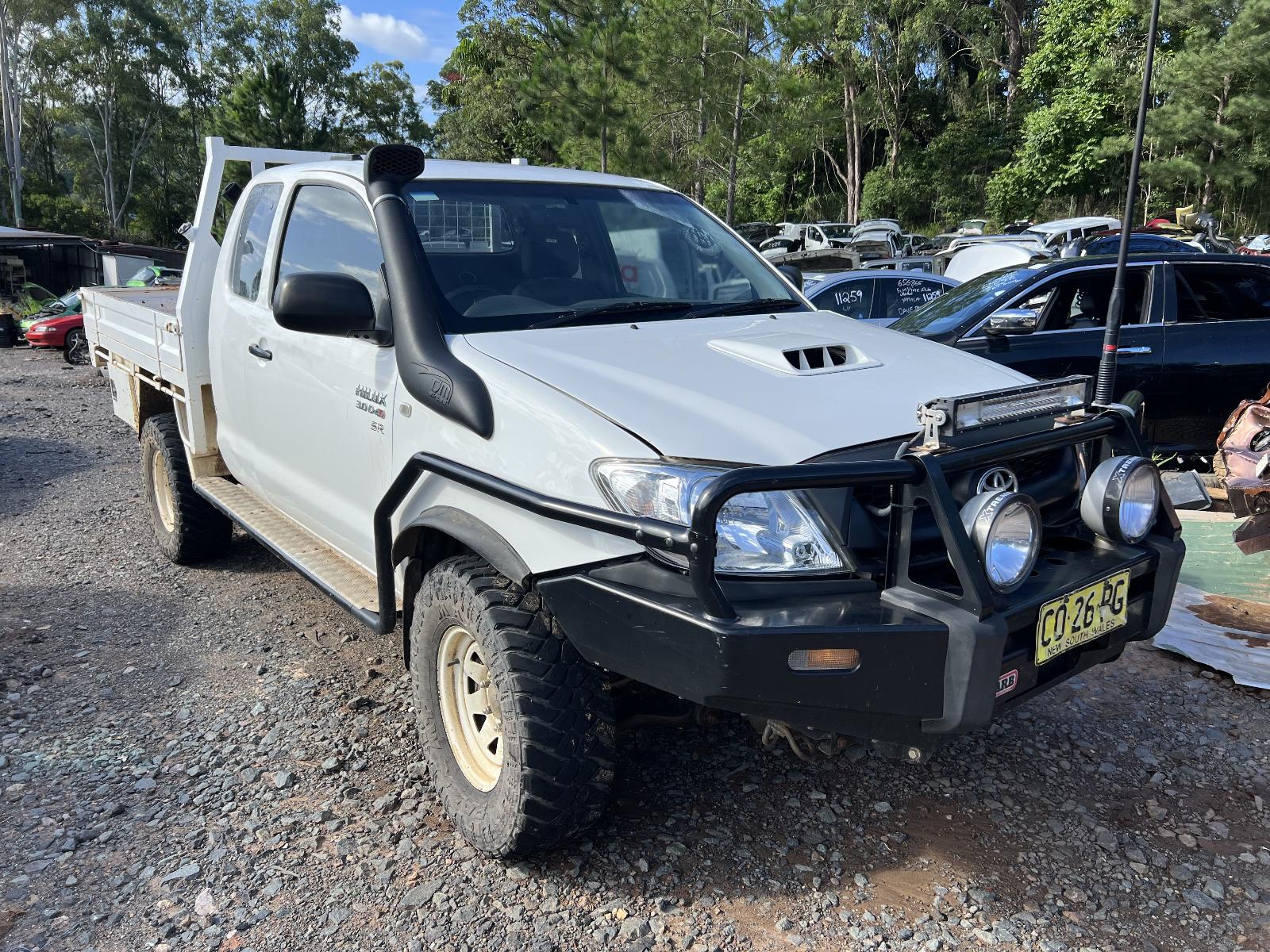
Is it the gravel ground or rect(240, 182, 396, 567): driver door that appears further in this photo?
rect(240, 182, 396, 567): driver door

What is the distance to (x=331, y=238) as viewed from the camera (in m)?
3.58

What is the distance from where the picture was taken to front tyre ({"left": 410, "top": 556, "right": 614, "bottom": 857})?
246cm

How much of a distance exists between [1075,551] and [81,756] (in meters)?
3.26

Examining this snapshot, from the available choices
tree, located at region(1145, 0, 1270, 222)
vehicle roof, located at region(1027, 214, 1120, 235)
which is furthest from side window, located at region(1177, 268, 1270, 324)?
tree, located at region(1145, 0, 1270, 222)

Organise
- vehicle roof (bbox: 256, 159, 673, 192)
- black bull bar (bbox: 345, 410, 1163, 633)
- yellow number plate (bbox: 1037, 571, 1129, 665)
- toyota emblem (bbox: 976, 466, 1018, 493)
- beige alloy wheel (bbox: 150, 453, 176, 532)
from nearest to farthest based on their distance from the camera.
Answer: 1. black bull bar (bbox: 345, 410, 1163, 633)
2. yellow number plate (bbox: 1037, 571, 1129, 665)
3. toyota emblem (bbox: 976, 466, 1018, 493)
4. vehicle roof (bbox: 256, 159, 673, 192)
5. beige alloy wheel (bbox: 150, 453, 176, 532)

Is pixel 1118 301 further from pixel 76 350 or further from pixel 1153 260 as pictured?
pixel 76 350

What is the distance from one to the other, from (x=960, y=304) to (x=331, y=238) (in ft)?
16.6

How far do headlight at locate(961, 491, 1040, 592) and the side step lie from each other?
1895 millimetres

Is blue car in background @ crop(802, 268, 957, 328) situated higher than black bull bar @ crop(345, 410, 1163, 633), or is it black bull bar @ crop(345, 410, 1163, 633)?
blue car in background @ crop(802, 268, 957, 328)

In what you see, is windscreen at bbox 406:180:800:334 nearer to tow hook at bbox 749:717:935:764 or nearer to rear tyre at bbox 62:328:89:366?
tow hook at bbox 749:717:935:764

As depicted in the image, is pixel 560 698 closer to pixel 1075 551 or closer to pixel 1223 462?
pixel 1075 551

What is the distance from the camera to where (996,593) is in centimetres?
231

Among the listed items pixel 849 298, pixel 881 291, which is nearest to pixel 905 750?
pixel 849 298

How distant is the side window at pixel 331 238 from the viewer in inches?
130
